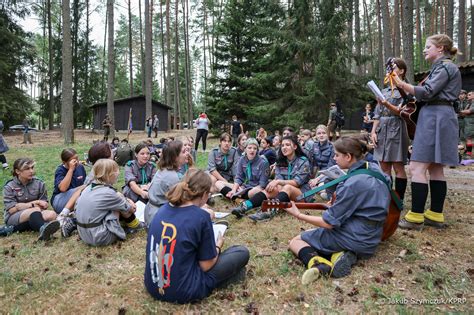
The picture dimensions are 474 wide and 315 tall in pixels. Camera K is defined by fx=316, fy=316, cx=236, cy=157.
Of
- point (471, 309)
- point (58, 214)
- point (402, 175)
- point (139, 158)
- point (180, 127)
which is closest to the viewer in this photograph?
point (471, 309)

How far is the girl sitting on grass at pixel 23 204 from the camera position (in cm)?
406

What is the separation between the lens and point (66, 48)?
1427 cm

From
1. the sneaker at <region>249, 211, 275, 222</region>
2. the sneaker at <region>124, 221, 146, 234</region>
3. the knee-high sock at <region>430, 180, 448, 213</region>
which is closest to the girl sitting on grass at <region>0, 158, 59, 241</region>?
the sneaker at <region>124, 221, 146, 234</region>

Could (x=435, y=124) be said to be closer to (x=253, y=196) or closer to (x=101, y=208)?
(x=253, y=196)

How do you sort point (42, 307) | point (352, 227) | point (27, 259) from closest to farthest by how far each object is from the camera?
point (42, 307), point (352, 227), point (27, 259)

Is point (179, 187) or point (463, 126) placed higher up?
point (463, 126)

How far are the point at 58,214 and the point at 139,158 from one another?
4.55 ft

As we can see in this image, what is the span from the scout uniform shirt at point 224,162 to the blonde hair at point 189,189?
360 centimetres

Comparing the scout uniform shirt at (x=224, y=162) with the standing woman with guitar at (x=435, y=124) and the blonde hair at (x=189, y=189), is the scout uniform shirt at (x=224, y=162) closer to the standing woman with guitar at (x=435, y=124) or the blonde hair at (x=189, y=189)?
the standing woman with guitar at (x=435, y=124)

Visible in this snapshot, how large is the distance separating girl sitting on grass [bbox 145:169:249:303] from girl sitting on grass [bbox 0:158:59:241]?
243 cm

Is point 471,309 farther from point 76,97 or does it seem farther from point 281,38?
point 76,97

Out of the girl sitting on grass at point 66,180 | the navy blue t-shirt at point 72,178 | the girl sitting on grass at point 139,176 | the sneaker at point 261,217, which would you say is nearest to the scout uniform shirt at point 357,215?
the sneaker at point 261,217

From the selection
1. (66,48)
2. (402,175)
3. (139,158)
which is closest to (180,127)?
(66,48)

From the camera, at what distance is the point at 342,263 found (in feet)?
8.65
